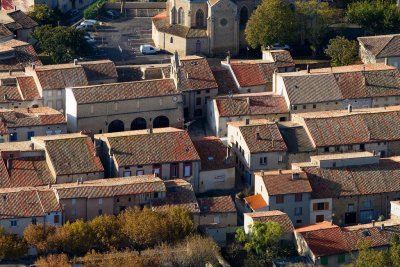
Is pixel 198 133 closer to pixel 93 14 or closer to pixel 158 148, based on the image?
pixel 158 148

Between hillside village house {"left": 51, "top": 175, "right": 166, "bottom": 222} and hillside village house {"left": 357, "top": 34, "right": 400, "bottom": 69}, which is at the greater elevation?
hillside village house {"left": 357, "top": 34, "right": 400, "bottom": 69}

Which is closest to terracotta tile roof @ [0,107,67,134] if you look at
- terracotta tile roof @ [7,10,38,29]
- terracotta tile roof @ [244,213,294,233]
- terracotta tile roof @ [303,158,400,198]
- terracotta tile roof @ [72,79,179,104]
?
terracotta tile roof @ [72,79,179,104]

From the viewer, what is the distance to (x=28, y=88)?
15512 centimetres

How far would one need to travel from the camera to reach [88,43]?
16862 centimetres

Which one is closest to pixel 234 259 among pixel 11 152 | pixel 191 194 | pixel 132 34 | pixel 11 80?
pixel 191 194

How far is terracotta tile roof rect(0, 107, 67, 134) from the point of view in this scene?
148 meters

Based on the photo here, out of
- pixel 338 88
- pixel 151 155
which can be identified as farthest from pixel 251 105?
pixel 151 155

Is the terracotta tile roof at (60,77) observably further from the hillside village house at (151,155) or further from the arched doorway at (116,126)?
A: the hillside village house at (151,155)

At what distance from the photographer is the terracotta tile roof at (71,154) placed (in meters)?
141

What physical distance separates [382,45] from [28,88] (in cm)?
3312

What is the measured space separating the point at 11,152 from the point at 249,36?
3384cm

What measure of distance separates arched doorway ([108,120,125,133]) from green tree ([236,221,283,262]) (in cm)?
2157

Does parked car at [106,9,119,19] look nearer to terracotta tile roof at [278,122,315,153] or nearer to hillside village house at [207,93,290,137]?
hillside village house at [207,93,290,137]

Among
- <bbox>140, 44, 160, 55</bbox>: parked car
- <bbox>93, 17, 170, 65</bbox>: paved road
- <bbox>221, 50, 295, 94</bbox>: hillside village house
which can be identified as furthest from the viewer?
<bbox>140, 44, 160, 55</bbox>: parked car
